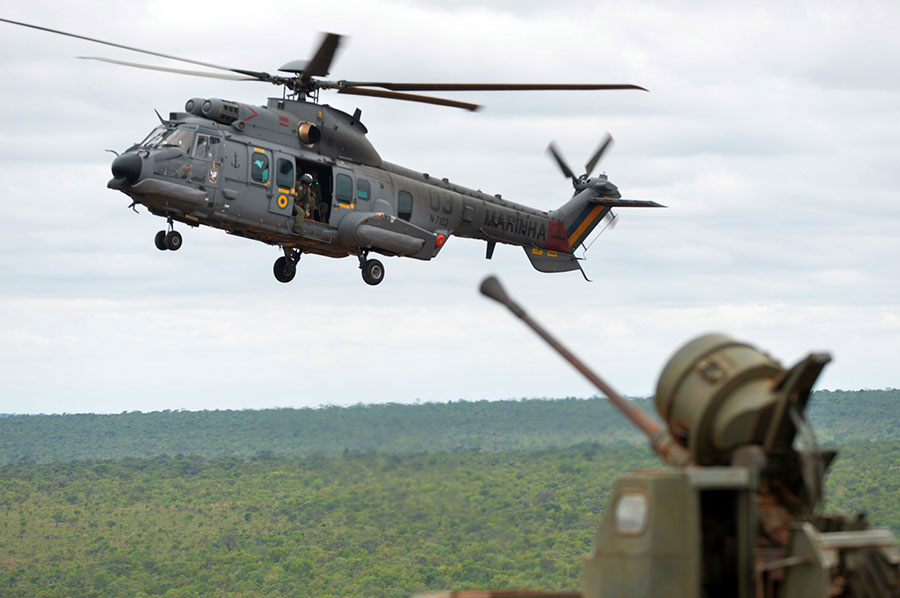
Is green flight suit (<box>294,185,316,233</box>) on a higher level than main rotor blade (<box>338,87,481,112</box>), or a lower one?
lower

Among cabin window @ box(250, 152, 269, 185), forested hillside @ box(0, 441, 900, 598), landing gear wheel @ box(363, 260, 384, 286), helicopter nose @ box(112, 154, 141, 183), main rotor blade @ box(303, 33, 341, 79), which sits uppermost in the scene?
main rotor blade @ box(303, 33, 341, 79)

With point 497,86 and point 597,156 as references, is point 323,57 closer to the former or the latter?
point 497,86

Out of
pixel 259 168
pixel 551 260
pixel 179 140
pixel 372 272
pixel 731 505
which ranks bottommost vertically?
pixel 731 505

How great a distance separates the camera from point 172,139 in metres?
30.5

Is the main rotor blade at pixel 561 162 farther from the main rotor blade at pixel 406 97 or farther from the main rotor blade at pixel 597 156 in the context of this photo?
the main rotor blade at pixel 406 97

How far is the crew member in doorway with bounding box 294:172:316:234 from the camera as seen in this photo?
32047mm

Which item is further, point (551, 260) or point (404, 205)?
point (551, 260)

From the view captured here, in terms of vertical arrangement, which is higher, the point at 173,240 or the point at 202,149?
the point at 202,149

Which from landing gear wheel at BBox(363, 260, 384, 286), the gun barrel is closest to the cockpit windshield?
landing gear wheel at BBox(363, 260, 384, 286)

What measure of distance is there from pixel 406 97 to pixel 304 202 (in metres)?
3.74

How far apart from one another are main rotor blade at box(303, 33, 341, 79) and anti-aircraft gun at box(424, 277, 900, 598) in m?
20.4

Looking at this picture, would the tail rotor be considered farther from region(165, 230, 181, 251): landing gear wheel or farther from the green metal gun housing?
the green metal gun housing

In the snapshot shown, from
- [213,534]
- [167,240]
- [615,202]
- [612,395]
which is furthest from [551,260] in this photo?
[213,534]

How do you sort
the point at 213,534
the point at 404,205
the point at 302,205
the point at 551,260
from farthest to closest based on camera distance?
the point at 213,534 < the point at 551,260 < the point at 404,205 < the point at 302,205
